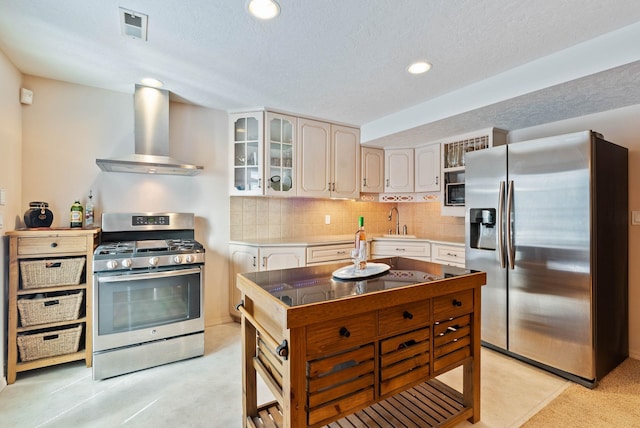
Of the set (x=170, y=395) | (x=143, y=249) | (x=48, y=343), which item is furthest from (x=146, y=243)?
(x=170, y=395)

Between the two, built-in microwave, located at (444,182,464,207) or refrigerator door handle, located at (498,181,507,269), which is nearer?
refrigerator door handle, located at (498,181,507,269)

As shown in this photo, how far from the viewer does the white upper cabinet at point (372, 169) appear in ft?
12.9

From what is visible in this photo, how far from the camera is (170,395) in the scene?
6.63 feet

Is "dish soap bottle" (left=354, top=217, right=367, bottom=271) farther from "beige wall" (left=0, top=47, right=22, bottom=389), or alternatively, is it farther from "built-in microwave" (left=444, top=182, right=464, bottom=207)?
"beige wall" (left=0, top=47, right=22, bottom=389)

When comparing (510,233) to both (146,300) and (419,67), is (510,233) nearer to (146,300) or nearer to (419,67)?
(419,67)

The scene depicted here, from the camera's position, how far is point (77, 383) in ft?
7.02

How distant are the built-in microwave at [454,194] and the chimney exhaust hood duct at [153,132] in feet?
8.94

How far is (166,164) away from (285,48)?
1416 millimetres

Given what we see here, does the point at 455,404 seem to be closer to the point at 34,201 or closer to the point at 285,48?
the point at 285,48

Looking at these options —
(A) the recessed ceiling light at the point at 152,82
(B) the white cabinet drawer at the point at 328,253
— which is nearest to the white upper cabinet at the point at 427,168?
(B) the white cabinet drawer at the point at 328,253

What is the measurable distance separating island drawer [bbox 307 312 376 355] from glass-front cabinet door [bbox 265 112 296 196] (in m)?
2.19

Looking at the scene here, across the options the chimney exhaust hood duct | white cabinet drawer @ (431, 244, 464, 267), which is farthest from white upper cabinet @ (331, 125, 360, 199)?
the chimney exhaust hood duct

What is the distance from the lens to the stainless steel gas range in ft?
7.20

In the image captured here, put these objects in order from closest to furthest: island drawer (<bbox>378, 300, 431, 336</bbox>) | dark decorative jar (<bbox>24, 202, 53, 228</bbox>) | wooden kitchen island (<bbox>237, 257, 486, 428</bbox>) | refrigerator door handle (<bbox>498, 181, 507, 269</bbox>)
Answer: wooden kitchen island (<bbox>237, 257, 486, 428</bbox>), island drawer (<bbox>378, 300, 431, 336</bbox>), dark decorative jar (<bbox>24, 202, 53, 228</bbox>), refrigerator door handle (<bbox>498, 181, 507, 269</bbox>)
